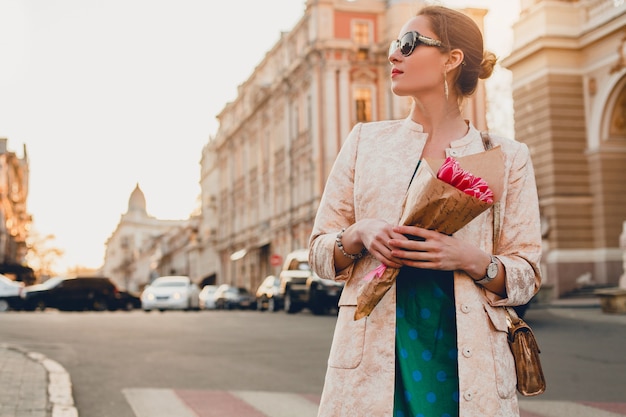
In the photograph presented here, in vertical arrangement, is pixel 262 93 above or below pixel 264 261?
above

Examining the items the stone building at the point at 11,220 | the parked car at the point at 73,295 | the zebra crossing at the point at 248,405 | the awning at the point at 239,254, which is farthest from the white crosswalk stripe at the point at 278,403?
the awning at the point at 239,254

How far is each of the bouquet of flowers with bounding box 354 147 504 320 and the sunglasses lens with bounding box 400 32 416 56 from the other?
0.41 metres

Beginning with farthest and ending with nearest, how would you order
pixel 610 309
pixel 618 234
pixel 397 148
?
pixel 618 234, pixel 610 309, pixel 397 148

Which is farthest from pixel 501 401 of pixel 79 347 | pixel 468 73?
pixel 79 347

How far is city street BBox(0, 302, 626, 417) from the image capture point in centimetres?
817

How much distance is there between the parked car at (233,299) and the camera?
141 ft

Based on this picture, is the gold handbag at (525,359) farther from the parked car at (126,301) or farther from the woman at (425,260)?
the parked car at (126,301)

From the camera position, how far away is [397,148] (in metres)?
2.73

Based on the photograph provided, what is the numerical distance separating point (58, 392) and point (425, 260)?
6381 millimetres

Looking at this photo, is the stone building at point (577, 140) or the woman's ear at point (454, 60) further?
the stone building at point (577, 140)

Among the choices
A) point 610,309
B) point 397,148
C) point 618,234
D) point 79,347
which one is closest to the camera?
point 397,148

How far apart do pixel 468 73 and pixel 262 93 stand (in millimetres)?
56559

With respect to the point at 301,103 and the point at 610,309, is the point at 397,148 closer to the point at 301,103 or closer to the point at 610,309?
the point at 610,309

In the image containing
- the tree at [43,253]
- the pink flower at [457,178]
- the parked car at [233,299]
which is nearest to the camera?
the pink flower at [457,178]
